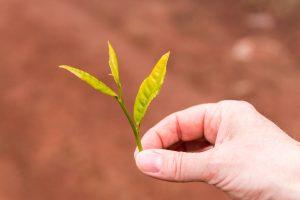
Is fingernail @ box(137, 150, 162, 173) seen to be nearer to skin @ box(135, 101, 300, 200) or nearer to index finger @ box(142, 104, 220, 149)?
skin @ box(135, 101, 300, 200)

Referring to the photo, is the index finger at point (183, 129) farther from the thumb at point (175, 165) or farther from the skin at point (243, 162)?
the thumb at point (175, 165)

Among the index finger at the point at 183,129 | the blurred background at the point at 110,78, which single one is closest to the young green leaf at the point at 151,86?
the index finger at the point at 183,129

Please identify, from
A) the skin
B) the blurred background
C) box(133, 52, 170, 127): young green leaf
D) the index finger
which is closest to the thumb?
the skin

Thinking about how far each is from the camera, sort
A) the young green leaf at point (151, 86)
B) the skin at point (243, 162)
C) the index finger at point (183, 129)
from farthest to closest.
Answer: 1. the index finger at point (183, 129)
2. the skin at point (243, 162)
3. the young green leaf at point (151, 86)

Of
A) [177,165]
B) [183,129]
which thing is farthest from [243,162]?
[183,129]

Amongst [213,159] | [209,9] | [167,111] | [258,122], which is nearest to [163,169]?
[213,159]

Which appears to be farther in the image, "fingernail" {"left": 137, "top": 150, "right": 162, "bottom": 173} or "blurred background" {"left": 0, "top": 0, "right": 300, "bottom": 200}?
"blurred background" {"left": 0, "top": 0, "right": 300, "bottom": 200}
